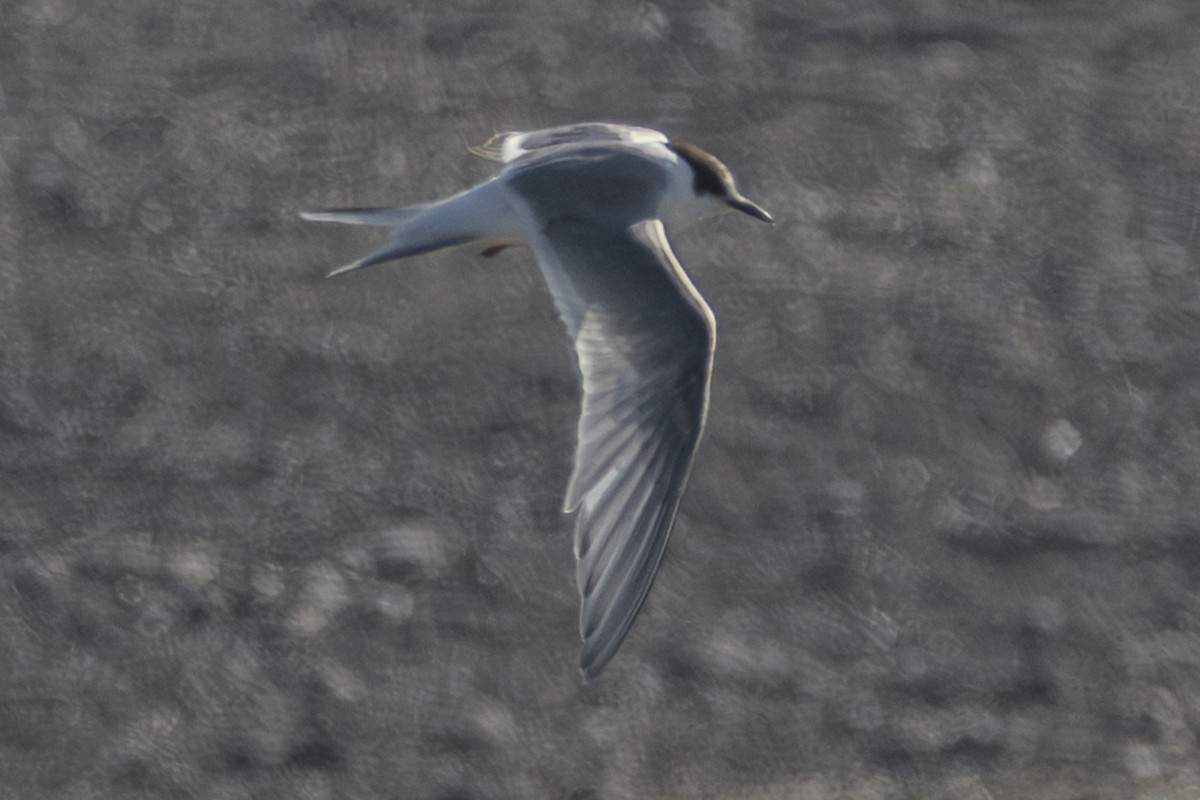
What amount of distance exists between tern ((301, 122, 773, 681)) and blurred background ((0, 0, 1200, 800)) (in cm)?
85

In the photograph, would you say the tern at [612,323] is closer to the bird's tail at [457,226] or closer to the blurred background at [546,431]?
the bird's tail at [457,226]

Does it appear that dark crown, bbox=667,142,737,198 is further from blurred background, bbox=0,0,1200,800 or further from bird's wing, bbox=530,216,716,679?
blurred background, bbox=0,0,1200,800

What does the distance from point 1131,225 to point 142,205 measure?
218cm

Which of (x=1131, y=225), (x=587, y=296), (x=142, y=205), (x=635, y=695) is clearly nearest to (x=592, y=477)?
(x=587, y=296)

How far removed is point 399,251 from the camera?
2805mm

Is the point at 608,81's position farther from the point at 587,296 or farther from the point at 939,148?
the point at 587,296

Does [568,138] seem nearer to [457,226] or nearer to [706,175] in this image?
[706,175]

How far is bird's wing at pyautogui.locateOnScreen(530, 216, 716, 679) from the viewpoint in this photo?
2492 millimetres

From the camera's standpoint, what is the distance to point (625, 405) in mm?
2582

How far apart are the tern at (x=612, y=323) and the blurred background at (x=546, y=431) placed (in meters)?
0.85

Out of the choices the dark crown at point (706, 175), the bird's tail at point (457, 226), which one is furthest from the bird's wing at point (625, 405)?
the dark crown at point (706, 175)

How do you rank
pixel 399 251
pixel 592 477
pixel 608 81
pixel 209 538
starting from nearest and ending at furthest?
pixel 592 477, pixel 399 251, pixel 209 538, pixel 608 81

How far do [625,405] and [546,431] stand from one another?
1102 millimetres

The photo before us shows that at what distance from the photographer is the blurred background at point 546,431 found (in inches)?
136
